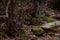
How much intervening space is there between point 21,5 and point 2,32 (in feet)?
4.93

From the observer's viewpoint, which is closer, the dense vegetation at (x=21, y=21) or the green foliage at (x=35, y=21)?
the dense vegetation at (x=21, y=21)

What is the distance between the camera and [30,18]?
9.55 meters

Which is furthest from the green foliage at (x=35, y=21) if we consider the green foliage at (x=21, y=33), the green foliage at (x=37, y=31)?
the green foliage at (x=21, y=33)

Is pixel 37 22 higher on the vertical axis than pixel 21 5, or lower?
lower

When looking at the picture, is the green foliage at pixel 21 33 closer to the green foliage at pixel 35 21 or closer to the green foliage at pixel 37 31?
the green foliage at pixel 37 31

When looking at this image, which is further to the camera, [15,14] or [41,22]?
[41,22]

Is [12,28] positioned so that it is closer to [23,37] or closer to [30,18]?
[23,37]

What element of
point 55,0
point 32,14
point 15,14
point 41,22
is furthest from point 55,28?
point 55,0

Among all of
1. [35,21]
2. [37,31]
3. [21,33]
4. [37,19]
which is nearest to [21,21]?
[21,33]

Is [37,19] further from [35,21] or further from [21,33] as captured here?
[21,33]

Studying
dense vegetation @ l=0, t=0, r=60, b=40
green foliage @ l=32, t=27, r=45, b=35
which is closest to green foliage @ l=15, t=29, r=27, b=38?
dense vegetation @ l=0, t=0, r=60, b=40

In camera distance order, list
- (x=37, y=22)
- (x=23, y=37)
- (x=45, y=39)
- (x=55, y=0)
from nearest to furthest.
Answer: (x=23, y=37) → (x=45, y=39) → (x=37, y=22) → (x=55, y=0)

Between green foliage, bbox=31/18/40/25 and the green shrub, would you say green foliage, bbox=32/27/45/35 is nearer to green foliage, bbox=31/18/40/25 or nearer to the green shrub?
the green shrub

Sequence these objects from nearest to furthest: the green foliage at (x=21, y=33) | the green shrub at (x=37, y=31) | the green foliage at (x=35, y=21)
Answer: the green foliage at (x=21, y=33)
the green shrub at (x=37, y=31)
the green foliage at (x=35, y=21)
